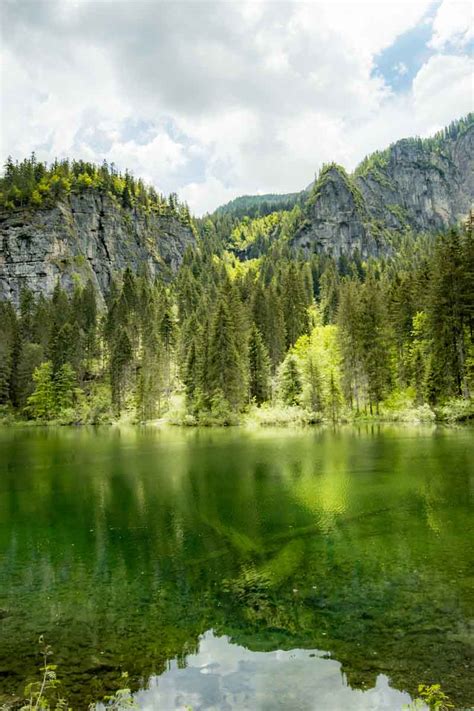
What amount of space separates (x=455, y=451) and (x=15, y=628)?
2517cm

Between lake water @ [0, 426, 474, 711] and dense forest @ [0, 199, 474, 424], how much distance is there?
30.1 metres

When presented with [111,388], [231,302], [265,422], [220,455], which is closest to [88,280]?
[111,388]

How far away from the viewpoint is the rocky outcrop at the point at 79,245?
134m

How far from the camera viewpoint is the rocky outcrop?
134 metres

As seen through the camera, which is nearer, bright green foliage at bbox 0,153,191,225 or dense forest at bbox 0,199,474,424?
dense forest at bbox 0,199,474,424

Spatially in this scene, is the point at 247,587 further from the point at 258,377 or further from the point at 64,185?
the point at 64,185

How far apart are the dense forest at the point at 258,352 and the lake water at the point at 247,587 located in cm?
3011

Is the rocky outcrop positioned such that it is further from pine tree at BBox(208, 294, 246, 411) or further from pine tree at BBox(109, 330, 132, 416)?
pine tree at BBox(208, 294, 246, 411)

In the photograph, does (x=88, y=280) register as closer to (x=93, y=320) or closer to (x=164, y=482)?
(x=93, y=320)

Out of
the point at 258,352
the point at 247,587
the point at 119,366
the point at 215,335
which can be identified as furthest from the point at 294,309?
the point at 247,587

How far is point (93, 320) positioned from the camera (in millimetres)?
110750

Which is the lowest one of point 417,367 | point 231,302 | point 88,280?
point 417,367

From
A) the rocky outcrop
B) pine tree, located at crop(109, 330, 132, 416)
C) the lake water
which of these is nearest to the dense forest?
pine tree, located at crop(109, 330, 132, 416)

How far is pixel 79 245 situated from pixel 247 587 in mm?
146997
